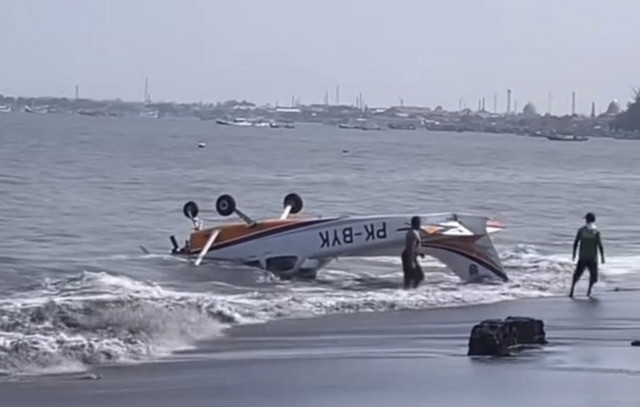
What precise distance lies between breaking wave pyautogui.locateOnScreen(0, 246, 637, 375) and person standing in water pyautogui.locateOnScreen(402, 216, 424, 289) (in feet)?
0.72

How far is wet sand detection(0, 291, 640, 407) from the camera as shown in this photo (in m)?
13.7

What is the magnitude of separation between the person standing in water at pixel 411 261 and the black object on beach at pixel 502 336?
8697mm

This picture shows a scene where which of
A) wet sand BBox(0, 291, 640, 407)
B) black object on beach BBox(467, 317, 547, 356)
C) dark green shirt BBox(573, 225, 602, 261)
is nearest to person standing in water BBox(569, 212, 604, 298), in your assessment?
dark green shirt BBox(573, 225, 602, 261)

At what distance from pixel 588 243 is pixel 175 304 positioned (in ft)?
21.7

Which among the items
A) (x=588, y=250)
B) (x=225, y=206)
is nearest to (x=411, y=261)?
(x=588, y=250)

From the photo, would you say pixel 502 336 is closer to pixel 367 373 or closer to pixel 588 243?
pixel 367 373

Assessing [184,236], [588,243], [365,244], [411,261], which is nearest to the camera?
[588,243]

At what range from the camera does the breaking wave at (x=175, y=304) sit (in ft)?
56.3

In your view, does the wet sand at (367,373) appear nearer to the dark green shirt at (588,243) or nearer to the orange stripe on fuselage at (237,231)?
the dark green shirt at (588,243)

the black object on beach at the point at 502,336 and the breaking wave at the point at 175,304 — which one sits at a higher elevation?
the black object on beach at the point at 502,336

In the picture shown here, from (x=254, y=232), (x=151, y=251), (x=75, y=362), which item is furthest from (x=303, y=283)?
(x=75, y=362)

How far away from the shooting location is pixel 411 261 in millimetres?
25734

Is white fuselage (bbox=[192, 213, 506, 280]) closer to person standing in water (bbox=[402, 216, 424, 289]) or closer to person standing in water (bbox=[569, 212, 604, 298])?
person standing in water (bbox=[402, 216, 424, 289])

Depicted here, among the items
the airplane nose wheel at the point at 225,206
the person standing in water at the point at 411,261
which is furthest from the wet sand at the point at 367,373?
the airplane nose wheel at the point at 225,206
